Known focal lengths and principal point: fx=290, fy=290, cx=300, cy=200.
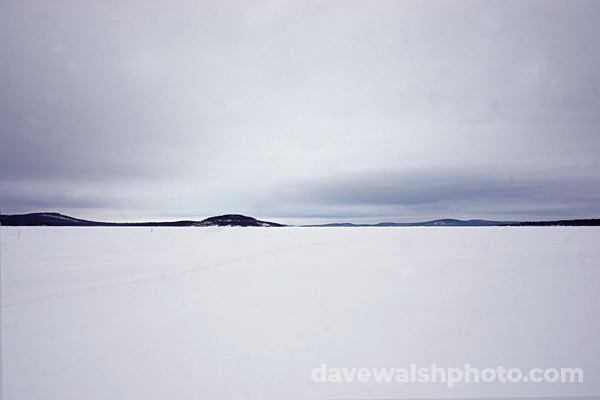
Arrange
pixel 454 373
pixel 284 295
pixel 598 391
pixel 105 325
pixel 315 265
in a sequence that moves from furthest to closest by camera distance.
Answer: pixel 315 265
pixel 284 295
pixel 105 325
pixel 454 373
pixel 598 391

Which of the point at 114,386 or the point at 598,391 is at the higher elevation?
the point at 598,391

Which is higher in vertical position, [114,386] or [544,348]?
[544,348]

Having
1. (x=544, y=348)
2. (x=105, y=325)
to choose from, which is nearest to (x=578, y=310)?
(x=544, y=348)

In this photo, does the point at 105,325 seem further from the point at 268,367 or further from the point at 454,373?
the point at 454,373

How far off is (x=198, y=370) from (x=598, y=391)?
181 inches

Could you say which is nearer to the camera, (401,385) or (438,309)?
(401,385)

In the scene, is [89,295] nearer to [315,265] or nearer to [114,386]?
[114,386]

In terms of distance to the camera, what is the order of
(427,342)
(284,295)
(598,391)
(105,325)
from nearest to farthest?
(598,391)
(427,342)
(105,325)
(284,295)

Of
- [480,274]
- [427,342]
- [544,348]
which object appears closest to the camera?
[544,348]

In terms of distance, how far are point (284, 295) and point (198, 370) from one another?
3361 millimetres

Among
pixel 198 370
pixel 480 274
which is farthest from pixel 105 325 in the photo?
pixel 480 274

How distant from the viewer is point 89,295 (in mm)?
6906

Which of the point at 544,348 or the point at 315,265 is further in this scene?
the point at 315,265

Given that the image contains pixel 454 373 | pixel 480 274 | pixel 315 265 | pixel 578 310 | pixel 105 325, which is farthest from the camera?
pixel 315 265
